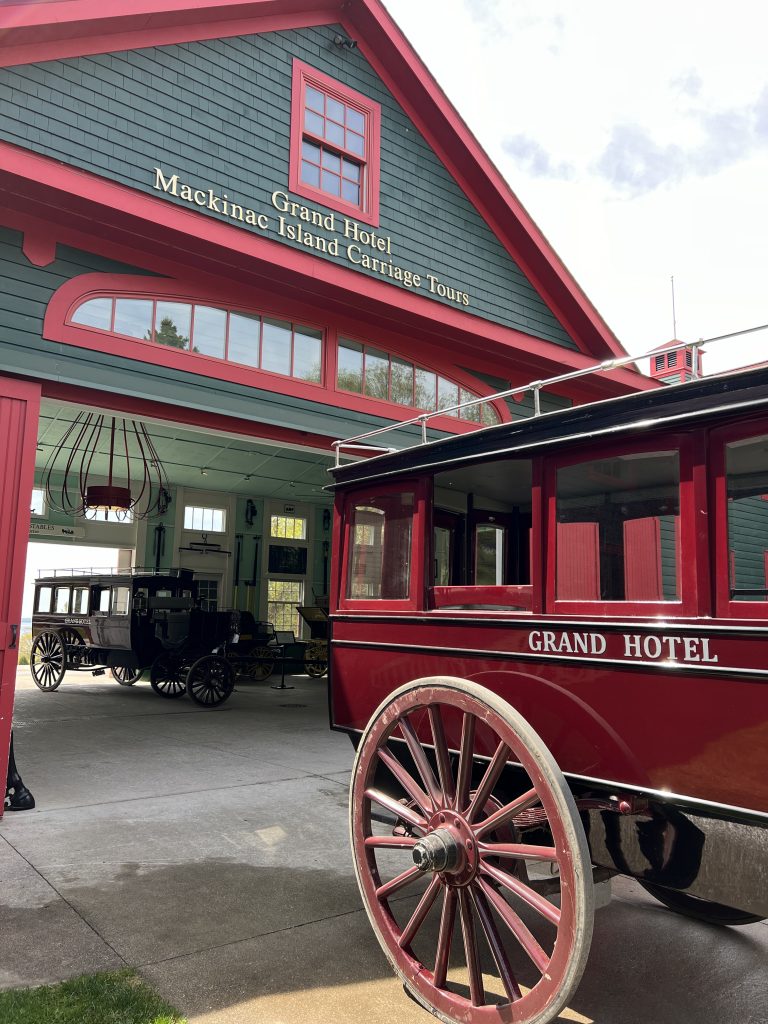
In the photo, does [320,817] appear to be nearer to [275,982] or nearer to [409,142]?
[275,982]

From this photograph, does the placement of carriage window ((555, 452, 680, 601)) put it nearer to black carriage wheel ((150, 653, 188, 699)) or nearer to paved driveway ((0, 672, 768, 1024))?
paved driveway ((0, 672, 768, 1024))

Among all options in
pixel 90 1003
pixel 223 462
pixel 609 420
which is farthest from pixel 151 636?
pixel 609 420

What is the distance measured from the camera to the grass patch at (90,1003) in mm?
2736

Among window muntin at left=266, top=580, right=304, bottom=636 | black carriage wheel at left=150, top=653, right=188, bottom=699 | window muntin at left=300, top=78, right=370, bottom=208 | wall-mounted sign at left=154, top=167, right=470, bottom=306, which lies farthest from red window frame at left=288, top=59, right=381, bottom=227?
window muntin at left=266, top=580, right=304, bottom=636

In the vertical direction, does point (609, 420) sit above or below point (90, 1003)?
above

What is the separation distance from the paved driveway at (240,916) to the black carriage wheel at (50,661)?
7749 mm

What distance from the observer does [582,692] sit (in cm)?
274

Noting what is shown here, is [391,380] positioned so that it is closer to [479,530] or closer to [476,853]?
[479,530]

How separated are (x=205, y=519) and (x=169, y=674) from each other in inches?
275

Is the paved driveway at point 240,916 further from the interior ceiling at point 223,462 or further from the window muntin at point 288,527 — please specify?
the window muntin at point 288,527

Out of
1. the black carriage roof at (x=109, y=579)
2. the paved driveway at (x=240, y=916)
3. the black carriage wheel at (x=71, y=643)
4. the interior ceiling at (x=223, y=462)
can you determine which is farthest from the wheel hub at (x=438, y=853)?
the black carriage wheel at (x=71, y=643)

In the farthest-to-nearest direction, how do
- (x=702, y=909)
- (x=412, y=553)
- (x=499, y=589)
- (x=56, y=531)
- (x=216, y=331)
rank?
(x=56, y=531) < (x=216, y=331) < (x=412, y=553) < (x=702, y=909) < (x=499, y=589)

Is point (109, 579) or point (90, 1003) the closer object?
point (90, 1003)

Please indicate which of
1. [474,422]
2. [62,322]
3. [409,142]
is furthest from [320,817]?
[409,142]
